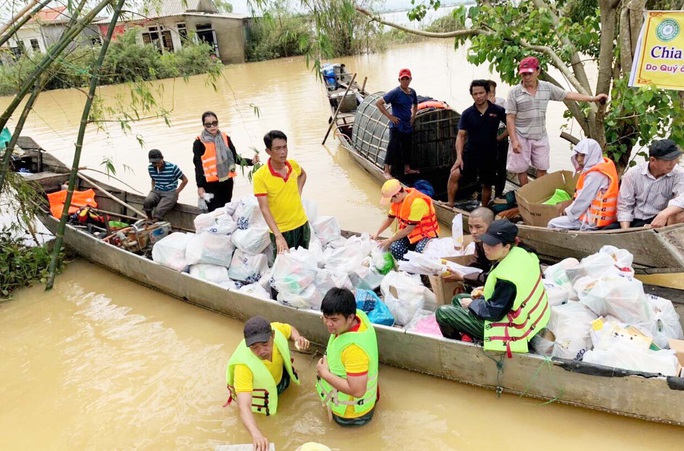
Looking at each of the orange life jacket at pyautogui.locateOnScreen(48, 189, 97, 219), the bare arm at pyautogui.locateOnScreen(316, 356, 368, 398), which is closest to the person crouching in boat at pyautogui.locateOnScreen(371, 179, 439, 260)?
the bare arm at pyautogui.locateOnScreen(316, 356, 368, 398)

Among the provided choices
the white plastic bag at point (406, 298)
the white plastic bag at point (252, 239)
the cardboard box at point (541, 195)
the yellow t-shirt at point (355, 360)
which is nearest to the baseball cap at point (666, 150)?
the cardboard box at point (541, 195)

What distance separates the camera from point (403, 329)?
3.66 m

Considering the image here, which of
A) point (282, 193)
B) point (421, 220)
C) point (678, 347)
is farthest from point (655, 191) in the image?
point (282, 193)

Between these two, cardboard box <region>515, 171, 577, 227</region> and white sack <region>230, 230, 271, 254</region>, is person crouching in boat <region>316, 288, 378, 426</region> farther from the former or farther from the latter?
cardboard box <region>515, 171, 577, 227</region>

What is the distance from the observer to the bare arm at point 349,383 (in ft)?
9.78

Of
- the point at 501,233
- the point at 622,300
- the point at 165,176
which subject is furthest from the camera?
the point at 165,176

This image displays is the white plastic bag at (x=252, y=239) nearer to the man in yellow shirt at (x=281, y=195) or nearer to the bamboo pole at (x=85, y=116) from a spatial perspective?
the man in yellow shirt at (x=281, y=195)

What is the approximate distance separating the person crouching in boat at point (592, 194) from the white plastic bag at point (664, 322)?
106 centimetres

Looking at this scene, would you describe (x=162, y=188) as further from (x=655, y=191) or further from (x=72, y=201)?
(x=655, y=191)

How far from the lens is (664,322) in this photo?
3373 mm

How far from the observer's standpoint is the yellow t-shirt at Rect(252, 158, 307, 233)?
13.8 feet

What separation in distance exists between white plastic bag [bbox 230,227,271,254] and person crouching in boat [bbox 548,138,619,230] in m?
2.71

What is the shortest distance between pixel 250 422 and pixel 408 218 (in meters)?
2.29

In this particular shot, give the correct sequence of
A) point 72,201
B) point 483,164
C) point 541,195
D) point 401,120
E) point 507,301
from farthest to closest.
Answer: point 401,120 → point 72,201 → point 483,164 → point 541,195 → point 507,301
